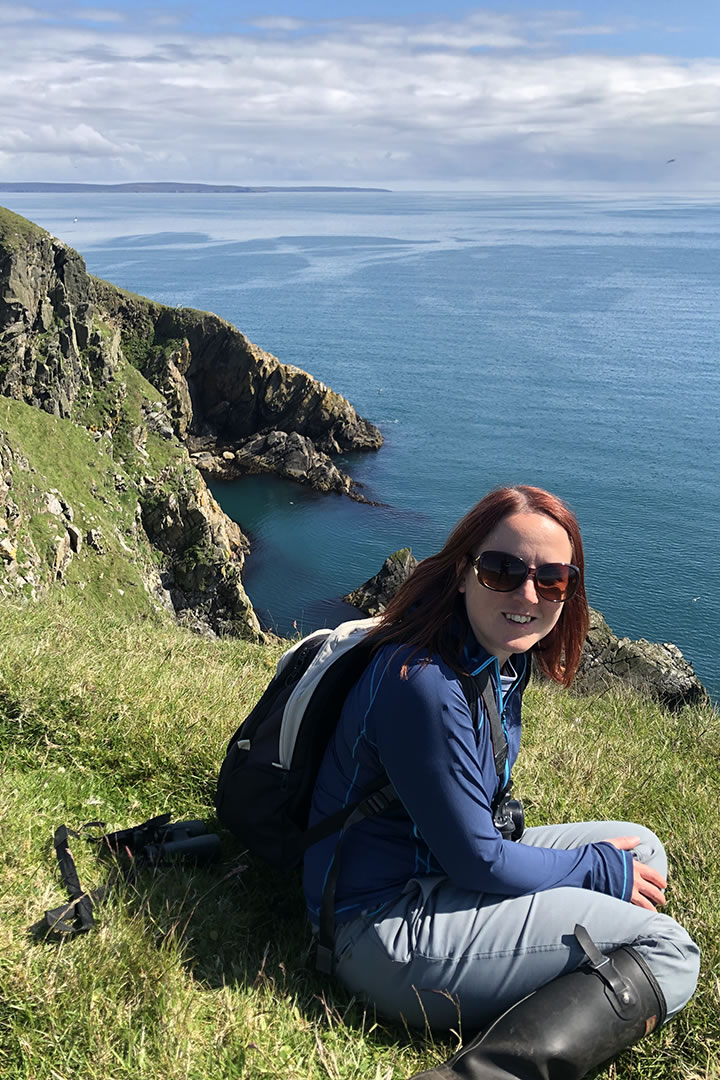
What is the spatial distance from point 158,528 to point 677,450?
146ft

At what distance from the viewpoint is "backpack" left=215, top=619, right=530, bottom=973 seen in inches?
136

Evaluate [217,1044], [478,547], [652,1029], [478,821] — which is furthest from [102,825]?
[652,1029]

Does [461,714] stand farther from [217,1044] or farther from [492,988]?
[217,1044]

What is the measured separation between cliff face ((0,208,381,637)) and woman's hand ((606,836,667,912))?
63.7 ft

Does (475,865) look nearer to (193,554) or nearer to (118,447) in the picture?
(193,554)

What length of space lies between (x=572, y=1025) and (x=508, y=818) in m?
0.92

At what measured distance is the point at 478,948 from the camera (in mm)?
3305

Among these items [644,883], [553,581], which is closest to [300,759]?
[553,581]

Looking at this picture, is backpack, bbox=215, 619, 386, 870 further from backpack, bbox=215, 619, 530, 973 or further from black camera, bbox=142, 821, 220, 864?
black camera, bbox=142, 821, 220, 864

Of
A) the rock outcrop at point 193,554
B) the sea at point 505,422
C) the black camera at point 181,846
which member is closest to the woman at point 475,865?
the black camera at point 181,846

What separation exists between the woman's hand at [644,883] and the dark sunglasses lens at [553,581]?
1143 mm

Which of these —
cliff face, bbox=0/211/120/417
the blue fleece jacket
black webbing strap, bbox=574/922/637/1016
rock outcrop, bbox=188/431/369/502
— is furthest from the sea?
black webbing strap, bbox=574/922/637/1016

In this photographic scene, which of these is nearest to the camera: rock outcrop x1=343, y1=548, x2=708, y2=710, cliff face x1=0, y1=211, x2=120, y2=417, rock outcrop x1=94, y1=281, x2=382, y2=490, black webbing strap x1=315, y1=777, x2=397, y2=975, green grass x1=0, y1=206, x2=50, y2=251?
black webbing strap x1=315, y1=777, x2=397, y2=975

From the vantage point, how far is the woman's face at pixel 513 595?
3467 mm
